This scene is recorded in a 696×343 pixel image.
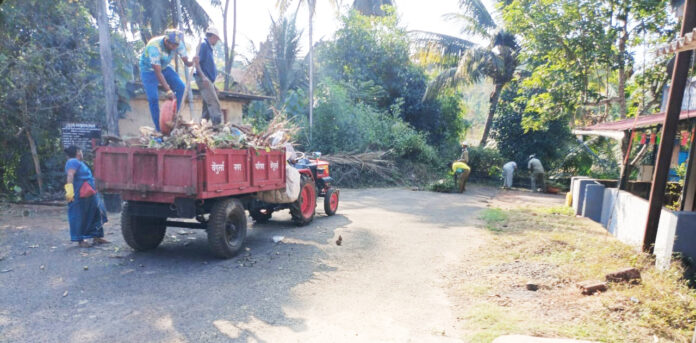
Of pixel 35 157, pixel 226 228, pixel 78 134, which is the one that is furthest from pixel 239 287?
pixel 35 157

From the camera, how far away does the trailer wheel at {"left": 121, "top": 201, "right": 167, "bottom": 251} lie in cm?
602

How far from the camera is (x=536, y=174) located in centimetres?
1734

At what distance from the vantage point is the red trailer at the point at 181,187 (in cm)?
535

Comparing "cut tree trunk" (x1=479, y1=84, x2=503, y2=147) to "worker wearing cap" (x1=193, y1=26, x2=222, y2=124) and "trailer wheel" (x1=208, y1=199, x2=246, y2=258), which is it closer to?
"worker wearing cap" (x1=193, y1=26, x2=222, y2=124)

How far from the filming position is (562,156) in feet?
63.0

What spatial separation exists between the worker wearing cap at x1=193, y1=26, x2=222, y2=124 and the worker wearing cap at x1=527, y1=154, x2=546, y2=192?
1380cm

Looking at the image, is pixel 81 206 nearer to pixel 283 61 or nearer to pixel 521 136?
pixel 283 61

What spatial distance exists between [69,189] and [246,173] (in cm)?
254

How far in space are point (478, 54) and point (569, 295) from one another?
638 inches

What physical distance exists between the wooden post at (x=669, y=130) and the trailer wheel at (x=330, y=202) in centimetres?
573

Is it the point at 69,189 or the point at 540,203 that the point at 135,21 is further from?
the point at 540,203

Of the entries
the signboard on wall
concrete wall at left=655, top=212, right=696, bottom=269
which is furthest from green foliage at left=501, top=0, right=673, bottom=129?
the signboard on wall

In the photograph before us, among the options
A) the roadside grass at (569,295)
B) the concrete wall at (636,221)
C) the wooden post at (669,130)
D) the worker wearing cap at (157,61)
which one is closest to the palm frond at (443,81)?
the concrete wall at (636,221)

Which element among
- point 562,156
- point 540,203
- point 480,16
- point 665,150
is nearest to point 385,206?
point 540,203
